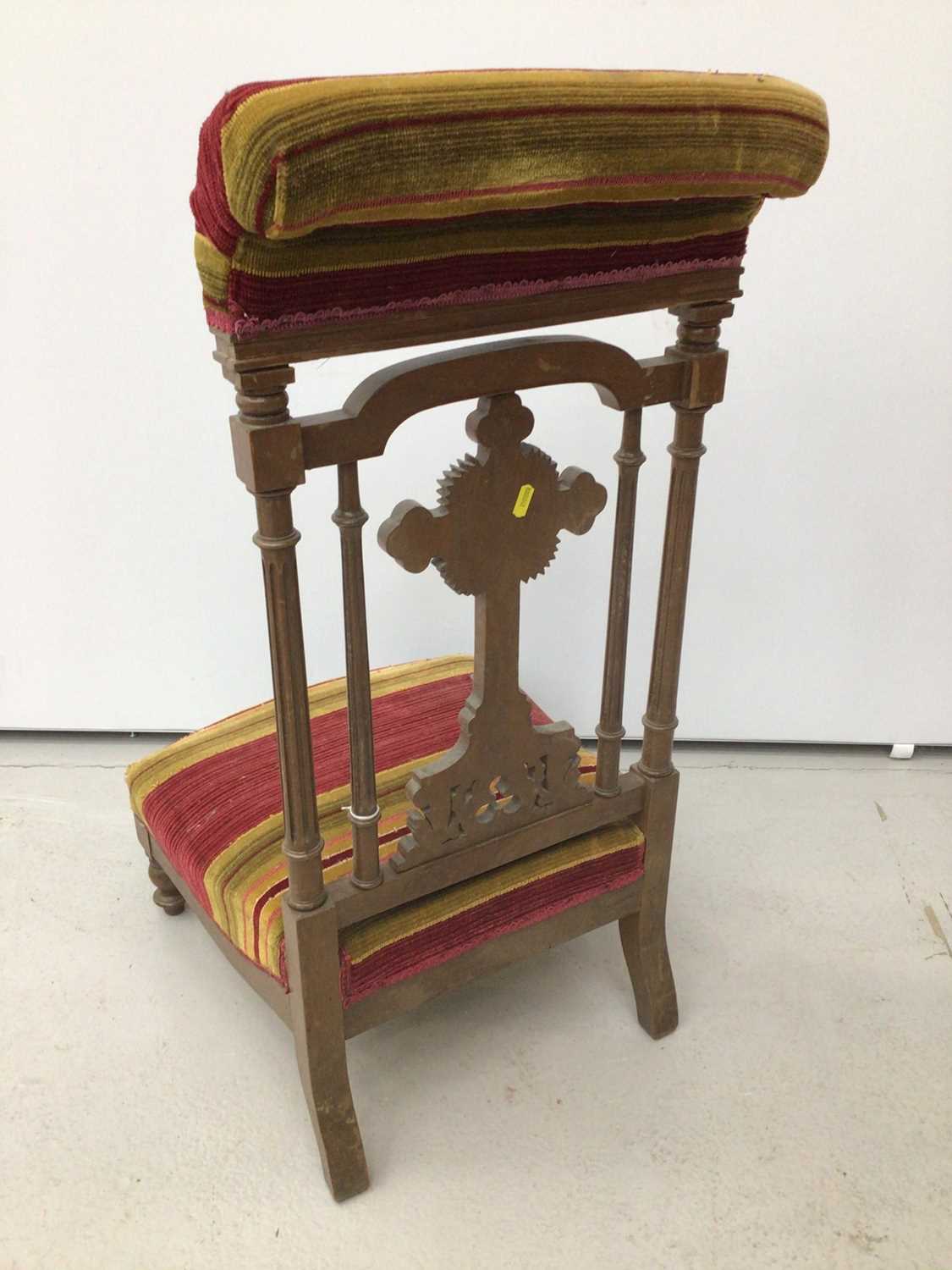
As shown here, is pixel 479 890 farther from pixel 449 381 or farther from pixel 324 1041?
pixel 449 381

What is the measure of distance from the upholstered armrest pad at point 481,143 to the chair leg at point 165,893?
4.41ft

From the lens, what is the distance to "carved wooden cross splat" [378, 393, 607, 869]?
1240 millimetres

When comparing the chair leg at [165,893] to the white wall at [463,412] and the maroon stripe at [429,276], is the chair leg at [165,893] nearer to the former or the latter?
the white wall at [463,412]

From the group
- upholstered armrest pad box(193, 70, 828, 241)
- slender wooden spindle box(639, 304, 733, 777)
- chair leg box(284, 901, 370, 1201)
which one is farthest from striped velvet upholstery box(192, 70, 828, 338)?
chair leg box(284, 901, 370, 1201)

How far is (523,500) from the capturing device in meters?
1.29

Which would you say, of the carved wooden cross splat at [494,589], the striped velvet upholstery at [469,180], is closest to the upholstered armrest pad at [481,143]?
the striped velvet upholstery at [469,180]

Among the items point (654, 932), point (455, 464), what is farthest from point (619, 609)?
point (654, 932)

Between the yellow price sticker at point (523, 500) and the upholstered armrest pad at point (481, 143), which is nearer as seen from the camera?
the upholstered armrest pad at point (481, 143)

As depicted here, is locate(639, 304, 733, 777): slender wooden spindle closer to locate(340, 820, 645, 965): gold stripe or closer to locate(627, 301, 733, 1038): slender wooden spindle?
locate(627, 301, 733, 1038): slender wooden spindle

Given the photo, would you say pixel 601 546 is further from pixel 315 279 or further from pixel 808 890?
pixel 315 279

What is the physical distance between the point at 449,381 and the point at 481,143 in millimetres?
252

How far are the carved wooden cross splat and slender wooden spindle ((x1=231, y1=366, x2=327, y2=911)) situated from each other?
117mm

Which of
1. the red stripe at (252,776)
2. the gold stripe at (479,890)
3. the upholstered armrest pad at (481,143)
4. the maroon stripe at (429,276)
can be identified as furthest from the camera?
the red stripe at (252,776)

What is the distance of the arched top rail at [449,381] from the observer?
3.74 ft
